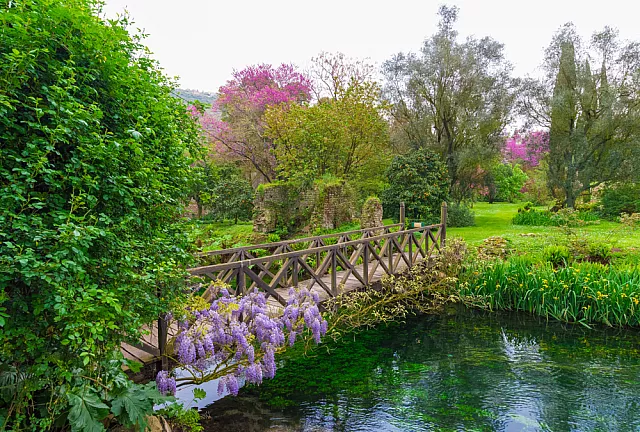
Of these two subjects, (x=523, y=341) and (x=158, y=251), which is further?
(x=523, y=341)

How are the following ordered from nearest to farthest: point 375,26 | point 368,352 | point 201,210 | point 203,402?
point 203,402
point 368,352
point 375,26
point 201,210

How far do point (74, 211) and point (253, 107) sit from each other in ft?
55.2

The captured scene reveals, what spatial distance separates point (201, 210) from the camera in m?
21.6

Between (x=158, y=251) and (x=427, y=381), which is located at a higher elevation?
(x=158, y=251)

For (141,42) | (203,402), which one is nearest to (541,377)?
(203,402)

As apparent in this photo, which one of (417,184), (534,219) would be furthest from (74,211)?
(534,219)

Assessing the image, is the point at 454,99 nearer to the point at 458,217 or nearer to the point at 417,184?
the point at 417,184

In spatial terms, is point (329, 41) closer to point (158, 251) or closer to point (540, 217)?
point (540, 217)

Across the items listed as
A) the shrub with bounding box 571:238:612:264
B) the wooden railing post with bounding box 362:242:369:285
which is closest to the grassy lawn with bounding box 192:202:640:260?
the shrub with bounding box 571:238:612:264

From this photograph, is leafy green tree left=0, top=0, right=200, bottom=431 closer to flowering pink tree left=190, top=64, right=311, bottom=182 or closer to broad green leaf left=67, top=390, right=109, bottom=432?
broad green leaf left=67, top=390, right=109, bottom=432

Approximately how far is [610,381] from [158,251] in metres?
6.39

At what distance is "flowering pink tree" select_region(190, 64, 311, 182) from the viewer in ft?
59.0

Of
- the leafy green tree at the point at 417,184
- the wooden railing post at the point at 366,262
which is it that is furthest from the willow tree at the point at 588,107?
the wooden railing post at the point at 366,262

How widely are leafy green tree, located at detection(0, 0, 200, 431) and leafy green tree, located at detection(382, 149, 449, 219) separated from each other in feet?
46.2
